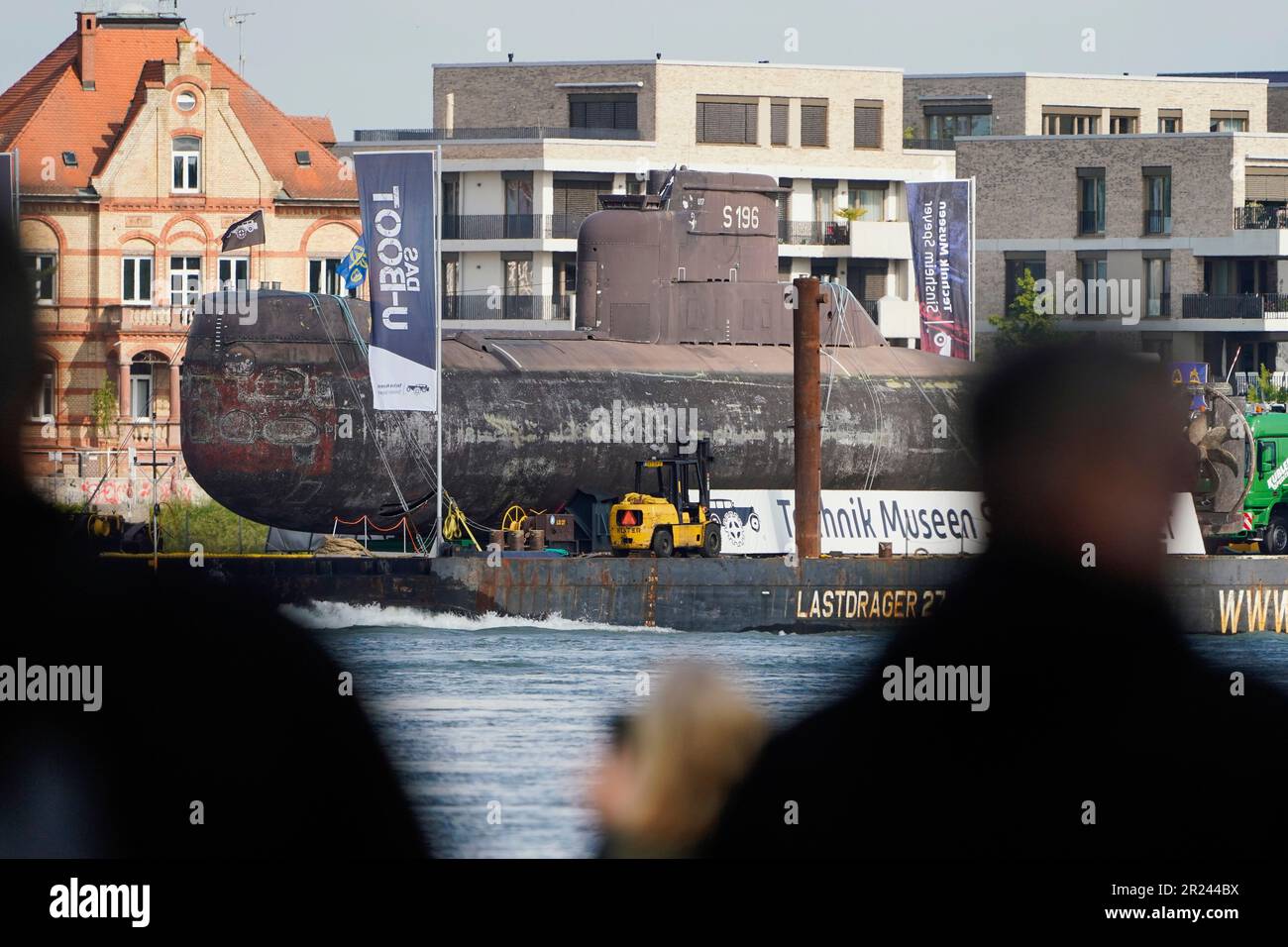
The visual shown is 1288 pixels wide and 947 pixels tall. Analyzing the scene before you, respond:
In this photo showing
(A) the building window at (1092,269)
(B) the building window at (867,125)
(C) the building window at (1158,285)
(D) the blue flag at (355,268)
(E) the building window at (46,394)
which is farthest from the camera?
(B) the building window at (867,125)

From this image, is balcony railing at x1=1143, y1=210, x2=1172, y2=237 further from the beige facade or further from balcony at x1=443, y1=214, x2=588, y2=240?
balcony at x1=443, y1=214, x2=588, y2=240

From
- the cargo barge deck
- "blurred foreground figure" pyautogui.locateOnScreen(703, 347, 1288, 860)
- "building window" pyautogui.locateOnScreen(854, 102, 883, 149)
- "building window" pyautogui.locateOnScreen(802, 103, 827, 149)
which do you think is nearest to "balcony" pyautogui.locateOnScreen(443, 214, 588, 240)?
"building window" pyautogui.locateOnScreen(802, 103, 827, 149)

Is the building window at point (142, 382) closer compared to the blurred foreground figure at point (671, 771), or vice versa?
the blurred foreground figure at point (671, 771)

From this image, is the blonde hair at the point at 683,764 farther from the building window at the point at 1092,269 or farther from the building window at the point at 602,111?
the building window at the point at 602,111

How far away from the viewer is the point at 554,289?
8538 cm

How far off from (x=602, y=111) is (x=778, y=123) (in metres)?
6.67

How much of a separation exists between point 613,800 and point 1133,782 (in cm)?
752

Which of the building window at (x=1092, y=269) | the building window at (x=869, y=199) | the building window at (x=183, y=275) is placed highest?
the building window at (x=869, y=199)

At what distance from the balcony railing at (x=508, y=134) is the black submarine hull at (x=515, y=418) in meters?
34.0

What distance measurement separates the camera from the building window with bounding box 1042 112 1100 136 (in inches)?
3812

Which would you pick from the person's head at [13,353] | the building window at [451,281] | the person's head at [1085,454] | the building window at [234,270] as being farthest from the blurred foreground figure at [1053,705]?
the building window at [451,281]

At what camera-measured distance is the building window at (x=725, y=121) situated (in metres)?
87.4
